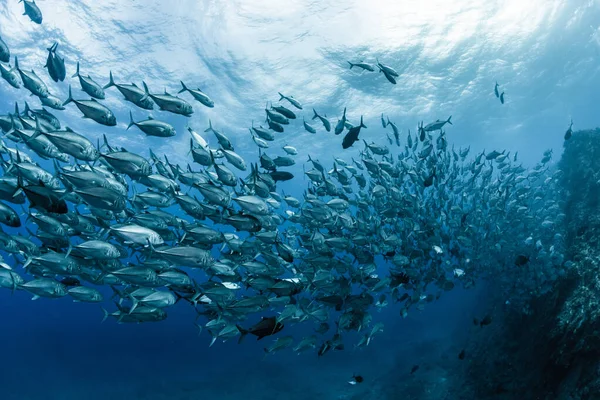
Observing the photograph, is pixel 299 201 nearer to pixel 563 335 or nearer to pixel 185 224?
pixel 185 224

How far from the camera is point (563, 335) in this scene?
308 inches

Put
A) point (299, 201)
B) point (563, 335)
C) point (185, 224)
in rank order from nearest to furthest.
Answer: point (185, 224), point (563, 335), point (299, 201)

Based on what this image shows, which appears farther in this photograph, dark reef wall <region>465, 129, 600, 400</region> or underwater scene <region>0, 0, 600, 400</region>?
dark reef wall <region>465, 129, 600, 400</region>

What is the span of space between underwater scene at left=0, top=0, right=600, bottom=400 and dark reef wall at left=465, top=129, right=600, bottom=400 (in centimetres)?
9

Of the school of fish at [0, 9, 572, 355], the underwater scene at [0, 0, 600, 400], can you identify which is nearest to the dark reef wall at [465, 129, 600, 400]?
the underwater scene at [0, 0, 600, 400]

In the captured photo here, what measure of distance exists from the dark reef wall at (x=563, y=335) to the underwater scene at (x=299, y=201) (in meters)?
0.09

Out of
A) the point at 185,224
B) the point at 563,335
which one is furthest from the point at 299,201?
the point at 563,335

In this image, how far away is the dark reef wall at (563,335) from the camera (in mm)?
6977

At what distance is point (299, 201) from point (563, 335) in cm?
693

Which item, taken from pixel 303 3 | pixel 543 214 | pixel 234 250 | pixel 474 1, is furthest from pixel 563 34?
pixel 234 250

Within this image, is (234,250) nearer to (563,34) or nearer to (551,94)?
(563,34)

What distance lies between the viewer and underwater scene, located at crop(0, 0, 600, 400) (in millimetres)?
5703

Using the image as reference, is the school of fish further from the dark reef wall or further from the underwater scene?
the dark reef wall

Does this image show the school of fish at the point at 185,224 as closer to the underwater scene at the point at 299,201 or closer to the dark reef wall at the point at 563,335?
the underwater scene at the point at 299,201
